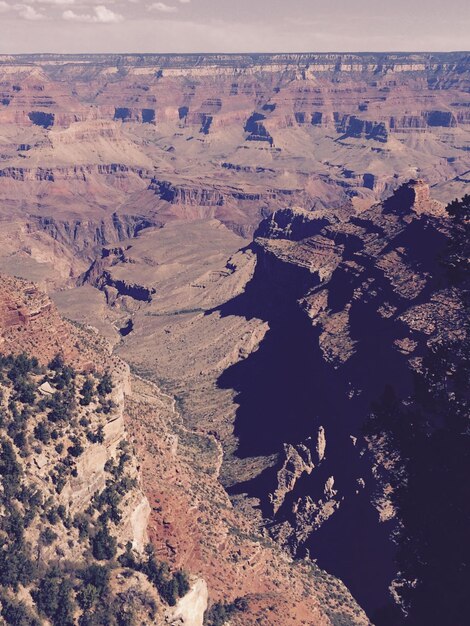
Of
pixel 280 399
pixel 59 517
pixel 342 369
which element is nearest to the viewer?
pixel 59 517

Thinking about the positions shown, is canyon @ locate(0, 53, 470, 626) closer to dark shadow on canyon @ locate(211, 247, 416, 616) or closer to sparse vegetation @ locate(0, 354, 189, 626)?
dark shadow on canyon @ locate(211, 247, 416, 616)

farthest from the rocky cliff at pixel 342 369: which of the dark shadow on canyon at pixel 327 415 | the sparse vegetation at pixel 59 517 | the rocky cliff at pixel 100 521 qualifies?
the sparse vegetation at pixel 59 517

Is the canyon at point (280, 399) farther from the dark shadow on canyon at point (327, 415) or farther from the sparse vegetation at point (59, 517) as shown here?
the sparse vegetation at point (59, 517)

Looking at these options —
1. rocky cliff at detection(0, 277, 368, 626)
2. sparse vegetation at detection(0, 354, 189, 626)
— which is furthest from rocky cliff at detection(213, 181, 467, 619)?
sparse vegetation at detection(0, 354, 189, 626)

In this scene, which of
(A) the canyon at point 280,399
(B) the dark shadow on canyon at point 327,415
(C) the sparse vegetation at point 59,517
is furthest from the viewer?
(B) the dark shadow on canyon at point 327,415

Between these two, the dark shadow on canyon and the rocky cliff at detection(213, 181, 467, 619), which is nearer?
A: the dark shadow on canyon

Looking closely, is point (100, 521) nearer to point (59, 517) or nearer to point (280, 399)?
point (59, 517)

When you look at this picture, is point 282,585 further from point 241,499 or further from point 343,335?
point 343,335

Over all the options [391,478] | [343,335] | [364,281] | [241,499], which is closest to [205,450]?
[241,499]

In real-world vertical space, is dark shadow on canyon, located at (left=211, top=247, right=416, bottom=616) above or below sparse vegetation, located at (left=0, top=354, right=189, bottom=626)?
below

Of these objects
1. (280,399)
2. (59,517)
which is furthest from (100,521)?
(280,399)

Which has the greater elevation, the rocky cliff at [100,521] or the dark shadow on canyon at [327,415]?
the rocky cliff at [100,521]
